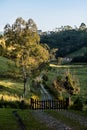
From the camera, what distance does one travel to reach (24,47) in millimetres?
72000

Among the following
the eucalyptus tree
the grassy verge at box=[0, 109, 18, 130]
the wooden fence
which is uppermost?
the eucalyptus tree

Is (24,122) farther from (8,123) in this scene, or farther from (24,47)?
(24,47)

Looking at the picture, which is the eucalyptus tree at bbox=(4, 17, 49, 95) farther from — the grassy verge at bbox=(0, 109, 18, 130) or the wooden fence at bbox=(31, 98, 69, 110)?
the grassy verge at bbox=(0, 109, 18, 130)

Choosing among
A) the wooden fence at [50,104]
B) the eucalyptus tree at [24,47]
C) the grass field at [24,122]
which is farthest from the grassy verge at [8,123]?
the eucalyptus tree at [24,47]

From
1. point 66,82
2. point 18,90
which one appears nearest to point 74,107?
point 18,90

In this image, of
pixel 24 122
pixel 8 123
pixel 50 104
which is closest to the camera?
pixel 8 123

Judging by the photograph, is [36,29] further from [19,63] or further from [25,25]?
[19,63]

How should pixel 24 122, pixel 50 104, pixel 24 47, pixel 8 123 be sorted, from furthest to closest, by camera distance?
1. pixel 24 47
2. pixel 50 104
3. pixel 24 122
4. pixel 8 123

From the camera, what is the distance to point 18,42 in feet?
236

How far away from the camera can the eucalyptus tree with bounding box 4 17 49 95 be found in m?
71.8

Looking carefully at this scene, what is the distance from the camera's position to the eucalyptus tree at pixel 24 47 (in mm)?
71812

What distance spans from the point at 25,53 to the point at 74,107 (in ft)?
87.8

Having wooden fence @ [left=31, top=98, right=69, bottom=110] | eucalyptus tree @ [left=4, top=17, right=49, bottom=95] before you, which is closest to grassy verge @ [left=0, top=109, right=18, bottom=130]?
wooden fence @ [left=31, top=98, right=69, bottom=110]

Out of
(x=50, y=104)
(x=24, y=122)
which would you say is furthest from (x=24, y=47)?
(x=24, y=122)
